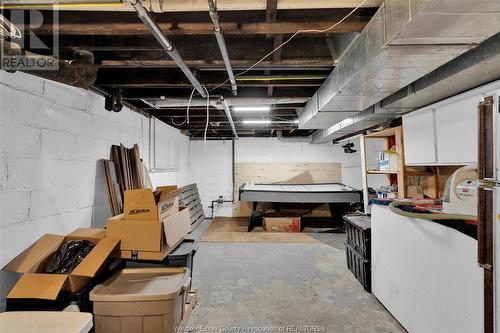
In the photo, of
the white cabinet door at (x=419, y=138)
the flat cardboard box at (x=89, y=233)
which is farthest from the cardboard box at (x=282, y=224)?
the flat cardboard box at (x=89, y=233)

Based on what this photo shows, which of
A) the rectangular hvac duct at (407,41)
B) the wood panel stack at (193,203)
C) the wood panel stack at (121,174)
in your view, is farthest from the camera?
the wood panel stack at (193,203)

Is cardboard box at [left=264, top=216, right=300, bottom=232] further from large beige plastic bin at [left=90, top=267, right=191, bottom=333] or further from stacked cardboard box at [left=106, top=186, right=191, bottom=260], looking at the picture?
large beige plastic bin at [left=90, top=267, right=191, bottom=333]

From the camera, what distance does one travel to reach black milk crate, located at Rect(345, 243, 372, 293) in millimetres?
2578

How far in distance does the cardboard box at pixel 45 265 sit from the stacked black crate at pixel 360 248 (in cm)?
234

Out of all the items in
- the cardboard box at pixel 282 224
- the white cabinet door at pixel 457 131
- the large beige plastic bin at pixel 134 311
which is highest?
the white cabinet door at pixel 457 131

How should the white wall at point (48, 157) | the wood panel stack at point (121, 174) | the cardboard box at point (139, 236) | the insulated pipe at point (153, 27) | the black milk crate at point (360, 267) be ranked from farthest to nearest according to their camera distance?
the black milk crate at point (360, 267)
the wood panel stack at point (121, 174)
the cardboard box at point (139, 236)
the white wall at point (48, 157)
the insulated pipe at point (153, 27)

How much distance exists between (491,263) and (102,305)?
2.08m

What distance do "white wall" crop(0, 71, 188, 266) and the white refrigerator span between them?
255cm

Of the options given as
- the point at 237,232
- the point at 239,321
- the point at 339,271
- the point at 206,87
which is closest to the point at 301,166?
the point at 237,232

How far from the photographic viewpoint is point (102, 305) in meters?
1.53

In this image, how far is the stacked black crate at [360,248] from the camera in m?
2.60

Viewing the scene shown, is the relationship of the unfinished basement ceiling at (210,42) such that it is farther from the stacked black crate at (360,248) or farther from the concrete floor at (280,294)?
the concrete floor at (280,294)

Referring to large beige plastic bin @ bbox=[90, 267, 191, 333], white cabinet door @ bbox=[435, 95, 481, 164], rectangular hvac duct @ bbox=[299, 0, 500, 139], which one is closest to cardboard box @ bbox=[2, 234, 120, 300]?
large beige plastic bin @ bbox=[90, 267, 191, 333]

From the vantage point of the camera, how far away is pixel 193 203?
554 cm
